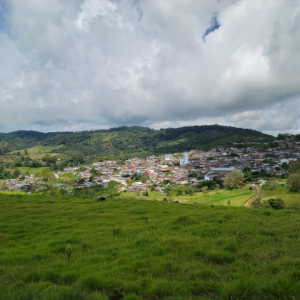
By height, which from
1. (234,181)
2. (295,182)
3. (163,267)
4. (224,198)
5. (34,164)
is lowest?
(224,198)

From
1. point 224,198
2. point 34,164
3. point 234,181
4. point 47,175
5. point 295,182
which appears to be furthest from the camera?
point 34,164

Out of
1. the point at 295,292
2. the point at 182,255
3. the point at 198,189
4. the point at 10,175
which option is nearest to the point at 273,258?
the point at 295,292

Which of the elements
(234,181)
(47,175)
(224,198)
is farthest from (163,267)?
(234,181)

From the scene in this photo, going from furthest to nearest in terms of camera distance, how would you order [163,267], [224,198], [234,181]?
1. [234,181]
2. [224,198]
3. [163,267]

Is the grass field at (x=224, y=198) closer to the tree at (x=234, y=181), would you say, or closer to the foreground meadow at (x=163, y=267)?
the tree at (x=234, y=181)

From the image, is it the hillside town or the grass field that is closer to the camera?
the grass field

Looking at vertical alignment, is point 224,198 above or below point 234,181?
below

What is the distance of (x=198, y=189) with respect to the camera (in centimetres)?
5650

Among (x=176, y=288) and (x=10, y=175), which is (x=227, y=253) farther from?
(x=10, y=175)

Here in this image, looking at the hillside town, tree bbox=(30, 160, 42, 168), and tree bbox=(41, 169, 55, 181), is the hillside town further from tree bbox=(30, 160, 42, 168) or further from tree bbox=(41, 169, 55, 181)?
tree bbox=(41, 169, 55, 181)

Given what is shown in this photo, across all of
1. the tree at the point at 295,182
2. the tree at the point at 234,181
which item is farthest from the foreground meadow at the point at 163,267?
the tree at the point at 234,181

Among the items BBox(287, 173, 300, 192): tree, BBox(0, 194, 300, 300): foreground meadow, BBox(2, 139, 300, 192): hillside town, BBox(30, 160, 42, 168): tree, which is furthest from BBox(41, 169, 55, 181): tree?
BBox(30, 160, 42, 168): tree

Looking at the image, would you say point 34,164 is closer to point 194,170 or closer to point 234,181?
point 194,170

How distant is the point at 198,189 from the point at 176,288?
5594cm
